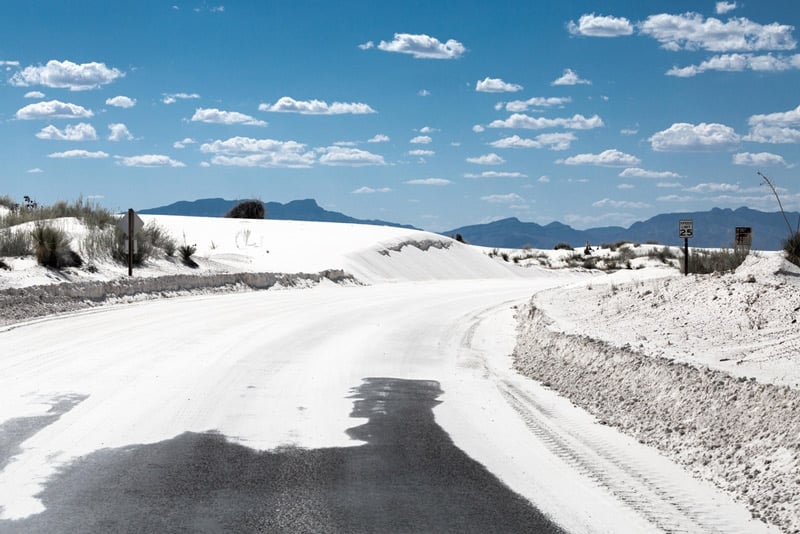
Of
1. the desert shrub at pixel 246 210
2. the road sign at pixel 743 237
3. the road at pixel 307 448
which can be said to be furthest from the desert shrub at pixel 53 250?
the desert shrub at pixel 246 210

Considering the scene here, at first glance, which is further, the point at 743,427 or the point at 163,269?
the point at 163,269

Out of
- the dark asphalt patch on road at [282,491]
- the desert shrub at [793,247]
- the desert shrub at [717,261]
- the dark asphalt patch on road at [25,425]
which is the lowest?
the dark asphalt patch on road at [282,491]

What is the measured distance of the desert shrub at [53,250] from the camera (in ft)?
83.3

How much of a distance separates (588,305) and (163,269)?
1686 cm

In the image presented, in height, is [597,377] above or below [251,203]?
below

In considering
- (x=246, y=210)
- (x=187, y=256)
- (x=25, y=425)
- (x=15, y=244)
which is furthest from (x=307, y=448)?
(x=246, y=210)

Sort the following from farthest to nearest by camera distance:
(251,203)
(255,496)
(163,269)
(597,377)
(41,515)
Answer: (251,203), (163,269), (597,377), (255,496), (41,515)

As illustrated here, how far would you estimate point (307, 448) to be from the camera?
8062 mm

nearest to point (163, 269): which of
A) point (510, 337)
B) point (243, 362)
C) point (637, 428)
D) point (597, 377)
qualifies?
point (510, 337)

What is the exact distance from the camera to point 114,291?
24438 mm

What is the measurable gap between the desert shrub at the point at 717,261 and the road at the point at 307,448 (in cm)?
774

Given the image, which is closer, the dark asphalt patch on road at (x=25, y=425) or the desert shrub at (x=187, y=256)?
the dark asphalt patch on road at (x=25, y=425)

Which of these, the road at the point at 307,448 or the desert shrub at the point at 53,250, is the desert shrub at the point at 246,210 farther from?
the road at the point at 307,448

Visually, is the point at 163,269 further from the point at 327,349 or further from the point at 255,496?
the point at 255,496
